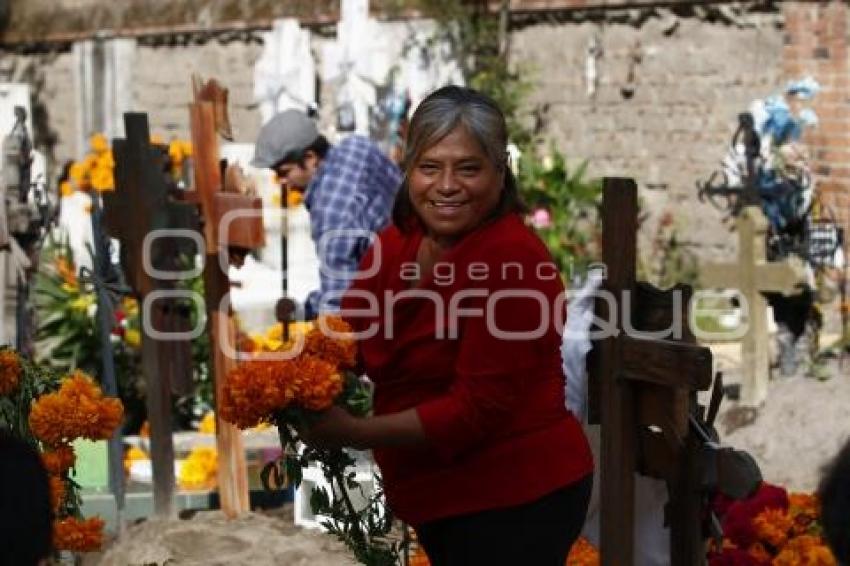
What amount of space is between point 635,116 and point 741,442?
3883 mm

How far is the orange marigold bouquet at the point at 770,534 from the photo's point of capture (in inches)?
183

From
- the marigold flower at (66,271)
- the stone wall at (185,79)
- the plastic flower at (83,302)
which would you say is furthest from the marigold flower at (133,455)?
the stone wall at (185,79)

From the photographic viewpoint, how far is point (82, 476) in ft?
23.9

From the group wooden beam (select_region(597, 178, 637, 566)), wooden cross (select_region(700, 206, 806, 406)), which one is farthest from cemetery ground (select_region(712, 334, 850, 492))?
wooden beam (select_region(597, 178, 637, 566))

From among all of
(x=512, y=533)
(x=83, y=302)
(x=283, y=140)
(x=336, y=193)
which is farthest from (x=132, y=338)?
(x=512, y=533)

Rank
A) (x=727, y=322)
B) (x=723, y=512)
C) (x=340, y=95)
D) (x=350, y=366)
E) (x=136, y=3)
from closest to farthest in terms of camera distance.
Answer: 1. (x=350, y=366)
2. (x=723, y=512)
3. (x=727, y=322)
4. (x=340, y=95)
5. (x=136, y=3)

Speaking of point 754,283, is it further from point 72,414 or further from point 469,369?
point 469,369

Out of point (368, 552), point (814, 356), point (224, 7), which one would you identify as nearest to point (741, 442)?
point (814, 356)

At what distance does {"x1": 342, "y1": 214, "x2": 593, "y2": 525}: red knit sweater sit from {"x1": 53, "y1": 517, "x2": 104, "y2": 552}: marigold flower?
80 centimetres

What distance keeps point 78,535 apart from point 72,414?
0.25m

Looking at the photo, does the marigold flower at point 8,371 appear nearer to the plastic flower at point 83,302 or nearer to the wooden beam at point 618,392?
the wooden beam at point 618,392

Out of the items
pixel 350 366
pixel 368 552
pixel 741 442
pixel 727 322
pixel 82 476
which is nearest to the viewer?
pixel 350 366

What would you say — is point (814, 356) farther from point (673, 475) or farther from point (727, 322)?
point (673, 475)

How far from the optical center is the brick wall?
1015 cm
